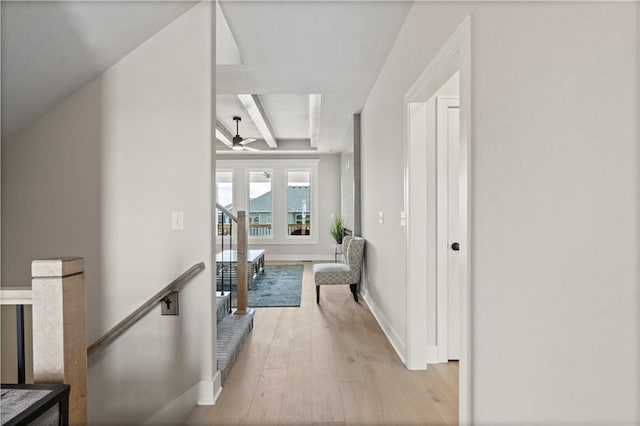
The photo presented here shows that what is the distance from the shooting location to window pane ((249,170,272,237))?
809 cm

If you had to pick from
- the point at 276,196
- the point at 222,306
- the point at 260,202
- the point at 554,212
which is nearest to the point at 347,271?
the point at 222,306

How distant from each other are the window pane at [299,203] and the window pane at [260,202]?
1.69 ft

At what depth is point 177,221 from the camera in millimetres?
2143

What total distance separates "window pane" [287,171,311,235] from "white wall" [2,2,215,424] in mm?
5955

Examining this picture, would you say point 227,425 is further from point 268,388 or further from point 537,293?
point 537,293

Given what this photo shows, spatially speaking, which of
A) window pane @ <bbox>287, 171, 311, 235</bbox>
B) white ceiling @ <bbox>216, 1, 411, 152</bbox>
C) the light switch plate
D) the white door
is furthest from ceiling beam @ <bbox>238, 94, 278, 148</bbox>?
the light switch plate

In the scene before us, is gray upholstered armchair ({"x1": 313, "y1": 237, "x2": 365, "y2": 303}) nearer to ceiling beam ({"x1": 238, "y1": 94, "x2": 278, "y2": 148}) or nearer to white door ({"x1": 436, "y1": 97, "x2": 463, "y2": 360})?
white door ({"x1": 436, "y1": 97, "x2": 463, "y2": 360})

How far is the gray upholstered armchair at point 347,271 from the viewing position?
435cm

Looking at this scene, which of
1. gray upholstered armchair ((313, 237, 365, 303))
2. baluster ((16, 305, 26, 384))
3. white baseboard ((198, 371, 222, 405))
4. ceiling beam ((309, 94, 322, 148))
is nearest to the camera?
baluster ((16, 305, 26, 384))

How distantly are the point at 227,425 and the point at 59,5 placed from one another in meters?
2.42

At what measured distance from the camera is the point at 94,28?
1.88 m

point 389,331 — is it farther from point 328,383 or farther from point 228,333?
point 228,333

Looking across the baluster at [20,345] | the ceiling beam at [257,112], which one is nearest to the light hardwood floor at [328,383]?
the baluster at [20,345]

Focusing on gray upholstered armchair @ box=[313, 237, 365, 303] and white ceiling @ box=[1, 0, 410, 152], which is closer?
white ceiling @ box=[1, 0, 410, 152]
